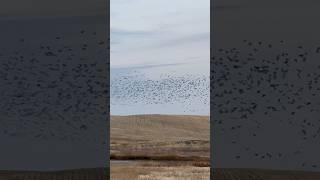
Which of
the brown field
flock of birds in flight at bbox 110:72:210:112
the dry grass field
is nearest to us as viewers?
flock of birds in flight at bbox 110:72:210:112

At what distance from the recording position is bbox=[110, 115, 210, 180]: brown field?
7.30 metres
